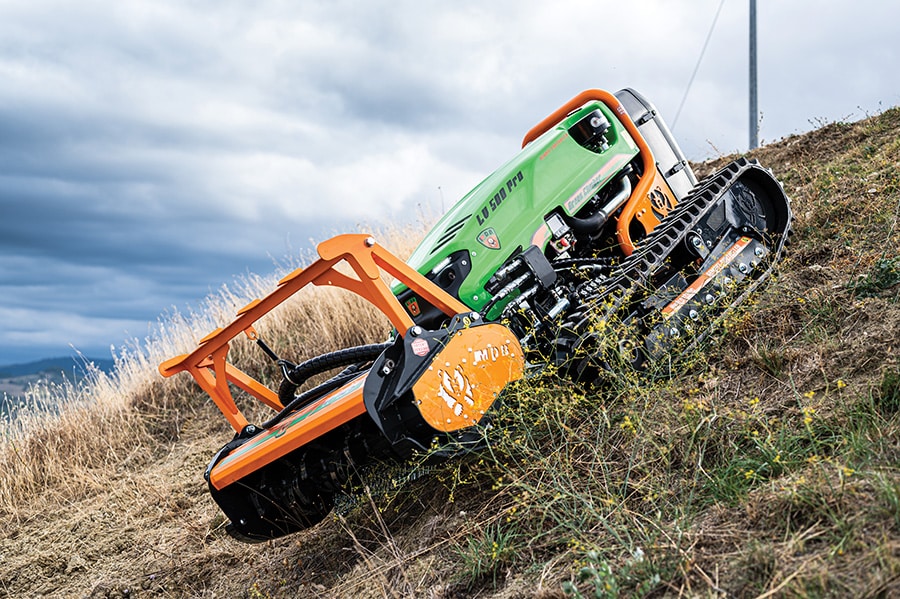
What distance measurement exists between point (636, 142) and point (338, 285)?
9.14 feet

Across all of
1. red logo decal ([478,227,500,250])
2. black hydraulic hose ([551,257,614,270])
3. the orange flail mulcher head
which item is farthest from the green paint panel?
the orange flail mulcher head

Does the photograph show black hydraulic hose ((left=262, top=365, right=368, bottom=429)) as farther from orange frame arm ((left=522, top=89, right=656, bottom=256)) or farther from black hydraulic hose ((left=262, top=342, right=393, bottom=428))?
orange frame arm ((left=522, top=89, right=656, bottom=256))

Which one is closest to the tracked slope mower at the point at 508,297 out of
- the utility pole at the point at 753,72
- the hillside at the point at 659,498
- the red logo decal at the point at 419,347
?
the red logo decal at the point at 419,347

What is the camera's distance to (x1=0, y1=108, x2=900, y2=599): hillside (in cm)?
287

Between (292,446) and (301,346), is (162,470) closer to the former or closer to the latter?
(301,346)

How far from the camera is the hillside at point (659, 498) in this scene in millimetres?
2873

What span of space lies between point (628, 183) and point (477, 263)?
147 cm

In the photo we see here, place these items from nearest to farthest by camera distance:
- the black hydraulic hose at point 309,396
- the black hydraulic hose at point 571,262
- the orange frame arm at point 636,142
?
the black hydraulic hose at point 309,396
the black hydraulic hose at point 571,262
the orange frame arm at point 636,142

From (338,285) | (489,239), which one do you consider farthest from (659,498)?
(489,239)

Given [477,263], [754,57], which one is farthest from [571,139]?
[754,57]

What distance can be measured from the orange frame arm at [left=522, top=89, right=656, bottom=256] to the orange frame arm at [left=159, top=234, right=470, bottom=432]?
1.67 m

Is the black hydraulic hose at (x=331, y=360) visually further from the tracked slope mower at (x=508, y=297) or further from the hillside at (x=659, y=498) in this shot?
the hillside at (x=659, y=498)

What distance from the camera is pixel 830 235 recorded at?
20.6 ft

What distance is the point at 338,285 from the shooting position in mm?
3992
